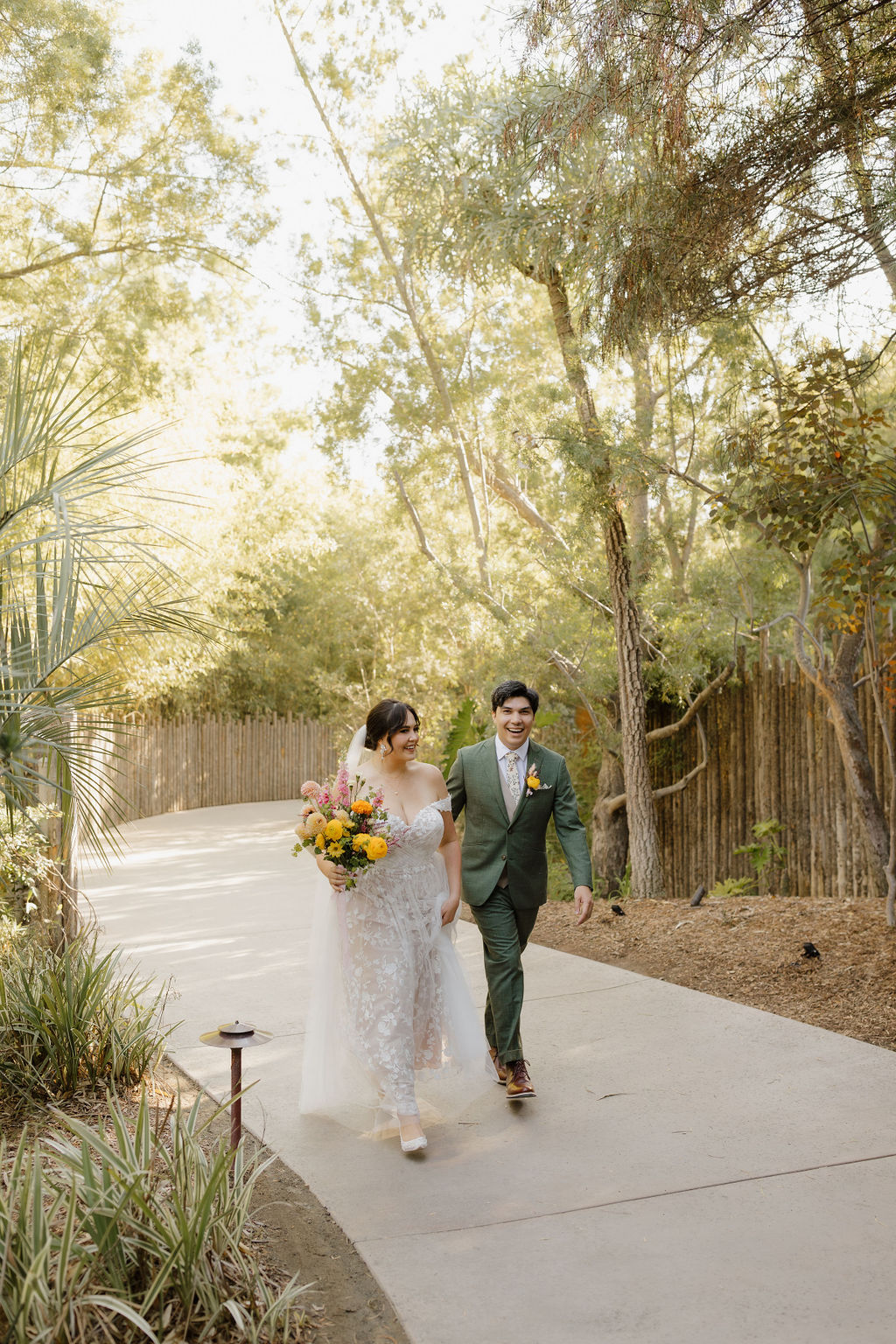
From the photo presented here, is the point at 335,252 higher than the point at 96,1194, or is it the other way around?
the point at 335,252

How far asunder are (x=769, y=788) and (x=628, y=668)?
1677mm

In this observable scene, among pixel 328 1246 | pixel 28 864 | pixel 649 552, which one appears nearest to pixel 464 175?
pixel 649 552

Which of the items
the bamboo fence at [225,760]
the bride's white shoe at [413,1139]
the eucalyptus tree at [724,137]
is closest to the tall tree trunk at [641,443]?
the eucalyptus tree at [724,137]

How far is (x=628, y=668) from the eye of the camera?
1055 centimetres

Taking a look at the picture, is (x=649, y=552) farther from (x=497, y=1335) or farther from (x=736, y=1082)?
(x=497, y=1335)

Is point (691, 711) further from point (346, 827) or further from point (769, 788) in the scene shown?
point (346, 827)

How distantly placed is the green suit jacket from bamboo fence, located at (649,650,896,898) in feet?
12.9

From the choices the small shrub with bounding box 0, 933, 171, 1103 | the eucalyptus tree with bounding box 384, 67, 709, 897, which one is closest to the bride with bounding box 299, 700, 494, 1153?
the small shrub with bounding box 0, 933, 171, 1103

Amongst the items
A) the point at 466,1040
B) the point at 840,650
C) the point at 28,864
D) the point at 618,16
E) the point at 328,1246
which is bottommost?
the point at 328,1246

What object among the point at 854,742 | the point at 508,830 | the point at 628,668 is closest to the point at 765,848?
the point at 628,668

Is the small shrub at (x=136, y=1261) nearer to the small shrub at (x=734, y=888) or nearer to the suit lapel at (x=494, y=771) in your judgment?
the suit lapel at (x=494, y=771)

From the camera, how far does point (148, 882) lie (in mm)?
12734

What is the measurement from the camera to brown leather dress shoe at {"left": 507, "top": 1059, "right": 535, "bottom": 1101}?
4871mm

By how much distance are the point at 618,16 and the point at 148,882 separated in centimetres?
1006
